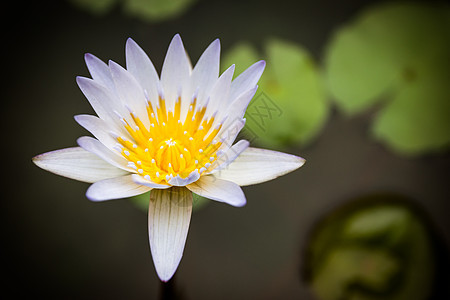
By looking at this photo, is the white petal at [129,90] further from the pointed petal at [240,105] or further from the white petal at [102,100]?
the pointed petal at [240,105]

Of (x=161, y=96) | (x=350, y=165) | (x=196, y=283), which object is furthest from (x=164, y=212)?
(x=350, y=165)

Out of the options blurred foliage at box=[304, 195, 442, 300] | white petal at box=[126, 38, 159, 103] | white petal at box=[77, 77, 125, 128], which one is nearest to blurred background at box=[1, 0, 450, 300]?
blurred foliage at box=[304, 195, 442, 300]

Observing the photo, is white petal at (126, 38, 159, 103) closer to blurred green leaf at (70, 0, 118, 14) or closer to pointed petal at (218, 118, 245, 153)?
pointed petal at (218, 118, 245, 153)

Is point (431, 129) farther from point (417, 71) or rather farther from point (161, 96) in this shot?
point (161, 96)

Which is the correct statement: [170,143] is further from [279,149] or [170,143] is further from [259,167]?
[279,149]

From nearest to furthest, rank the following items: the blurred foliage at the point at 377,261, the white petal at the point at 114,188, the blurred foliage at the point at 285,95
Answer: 1. the white petal at the point at 114,188
2. the blurred foliage at the point at 377,261
3. the blurred foliage at the point at 285,95

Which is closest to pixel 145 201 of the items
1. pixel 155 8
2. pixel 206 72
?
pixel 206 72

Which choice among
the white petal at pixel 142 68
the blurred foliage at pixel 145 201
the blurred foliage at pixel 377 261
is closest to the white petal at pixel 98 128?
the white petal at pixel 142 68

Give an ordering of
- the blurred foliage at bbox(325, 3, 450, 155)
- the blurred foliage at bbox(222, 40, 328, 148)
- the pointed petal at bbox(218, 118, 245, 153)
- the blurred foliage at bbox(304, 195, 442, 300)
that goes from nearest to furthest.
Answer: the pointed petal at bbox(218, 118, 245, 153)
the blurred foliage at bbox(304, 195, 442, 300)
the blurred foliage at bbox(222, 40, 328, 148)
the blurred foliage at bbox(325, 3, 450, 155)
